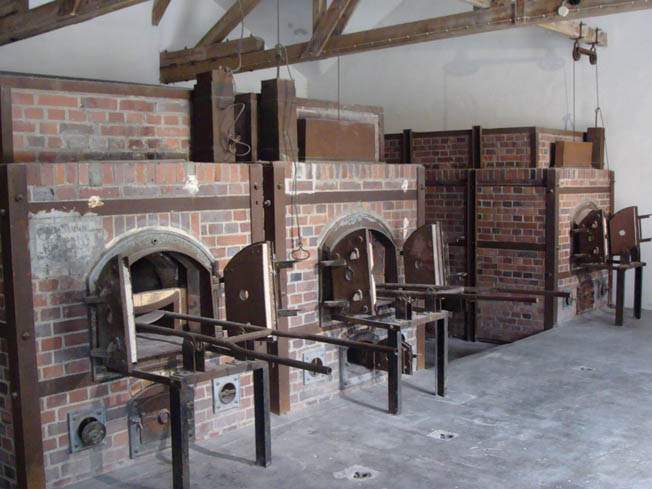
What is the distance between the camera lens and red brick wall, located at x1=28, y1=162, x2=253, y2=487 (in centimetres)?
311

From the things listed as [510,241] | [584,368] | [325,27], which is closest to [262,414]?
[584,368]

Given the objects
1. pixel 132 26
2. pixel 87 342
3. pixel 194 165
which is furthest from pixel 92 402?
pixel 132 26


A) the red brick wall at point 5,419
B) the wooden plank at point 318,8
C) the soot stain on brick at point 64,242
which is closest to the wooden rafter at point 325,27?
the wooden plank at point 318,8

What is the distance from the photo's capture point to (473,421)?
13.2 feet

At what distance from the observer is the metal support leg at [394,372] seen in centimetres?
392

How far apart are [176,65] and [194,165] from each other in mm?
4619

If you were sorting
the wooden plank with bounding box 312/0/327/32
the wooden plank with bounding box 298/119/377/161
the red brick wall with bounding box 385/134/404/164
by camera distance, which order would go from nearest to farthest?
the wooden plank with bounding box 298/119/377/161 → the wooden plank with bounding box 312/0/327/32 → the red brick wall with bounding box 385/134/404/164

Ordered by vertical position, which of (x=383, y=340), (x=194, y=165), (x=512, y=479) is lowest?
(x=512, y=479)

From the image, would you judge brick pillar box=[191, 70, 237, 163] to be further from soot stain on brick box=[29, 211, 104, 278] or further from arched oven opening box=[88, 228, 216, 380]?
soot stain on brick box=[29, 211, 104, 278]

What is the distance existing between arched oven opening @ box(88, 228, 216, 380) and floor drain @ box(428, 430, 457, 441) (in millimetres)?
1278

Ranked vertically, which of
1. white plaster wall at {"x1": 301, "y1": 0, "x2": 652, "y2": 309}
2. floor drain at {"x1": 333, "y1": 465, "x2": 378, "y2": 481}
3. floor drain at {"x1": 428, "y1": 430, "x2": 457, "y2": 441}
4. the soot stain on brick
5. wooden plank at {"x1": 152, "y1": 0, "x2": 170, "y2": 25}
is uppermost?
wooden plank at {"x1": 152, "y1": 0, "x2": 170, "y2": 25}

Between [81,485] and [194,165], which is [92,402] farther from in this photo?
[194,165]

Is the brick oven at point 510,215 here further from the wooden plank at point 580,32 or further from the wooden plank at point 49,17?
the wooden plank at point 49,17

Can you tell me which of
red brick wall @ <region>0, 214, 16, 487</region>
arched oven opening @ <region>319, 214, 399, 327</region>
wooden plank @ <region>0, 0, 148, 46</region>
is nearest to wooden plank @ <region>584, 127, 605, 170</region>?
arched oven opening @ <region>319, 214, 399, 327</region>
